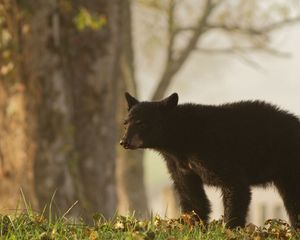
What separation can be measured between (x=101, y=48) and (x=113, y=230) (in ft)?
25.6

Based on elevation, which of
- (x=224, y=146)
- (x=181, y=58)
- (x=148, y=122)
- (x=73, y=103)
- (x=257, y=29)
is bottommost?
(x=73, y=103)

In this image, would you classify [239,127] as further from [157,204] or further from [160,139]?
[157,204]

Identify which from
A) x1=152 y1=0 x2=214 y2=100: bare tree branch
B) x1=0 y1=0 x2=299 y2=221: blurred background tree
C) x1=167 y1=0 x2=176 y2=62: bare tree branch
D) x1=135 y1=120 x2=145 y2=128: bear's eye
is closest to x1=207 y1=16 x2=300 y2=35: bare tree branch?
x1=152 y1=0 x2=214 y2=100: bare tree branch

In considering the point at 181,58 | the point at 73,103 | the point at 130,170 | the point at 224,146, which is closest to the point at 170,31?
the point at 181,58

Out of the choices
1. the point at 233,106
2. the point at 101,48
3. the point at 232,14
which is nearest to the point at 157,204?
the point at 232,14

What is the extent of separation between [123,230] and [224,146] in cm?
145

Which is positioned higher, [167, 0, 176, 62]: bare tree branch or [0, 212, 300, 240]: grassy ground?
[167, 0, 176, 62]: bare tree branch

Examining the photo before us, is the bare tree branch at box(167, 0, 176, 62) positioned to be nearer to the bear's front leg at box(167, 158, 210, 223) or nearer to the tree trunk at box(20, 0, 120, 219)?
the tree trunk at box(20, 0, 120, 219)

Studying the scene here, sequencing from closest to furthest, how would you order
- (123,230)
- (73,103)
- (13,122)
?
(123,230) → (13,122) → (73,103)

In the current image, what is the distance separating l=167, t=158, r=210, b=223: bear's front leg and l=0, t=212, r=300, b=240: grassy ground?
65 centimetres

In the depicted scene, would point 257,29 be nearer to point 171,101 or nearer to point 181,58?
point 181,58

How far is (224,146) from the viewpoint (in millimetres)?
7434

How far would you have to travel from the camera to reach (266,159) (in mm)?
7641

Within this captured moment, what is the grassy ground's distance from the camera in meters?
6.33
